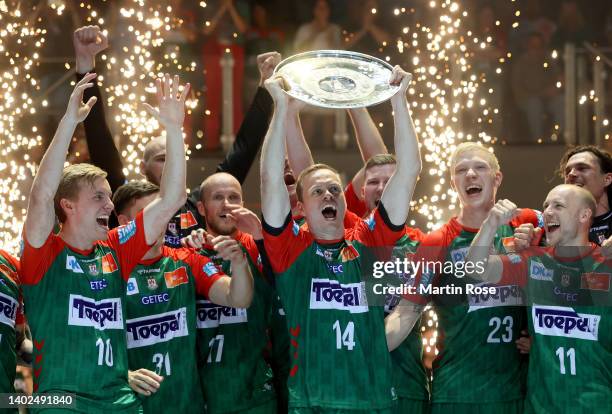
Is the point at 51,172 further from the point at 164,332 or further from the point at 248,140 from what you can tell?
the point at 248,140

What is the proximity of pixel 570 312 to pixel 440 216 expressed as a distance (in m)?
3.92

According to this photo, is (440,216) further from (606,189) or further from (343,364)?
(343,364)

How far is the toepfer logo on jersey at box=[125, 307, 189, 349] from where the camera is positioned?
5570mm

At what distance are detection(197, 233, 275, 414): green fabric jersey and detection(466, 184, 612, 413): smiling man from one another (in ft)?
4.05

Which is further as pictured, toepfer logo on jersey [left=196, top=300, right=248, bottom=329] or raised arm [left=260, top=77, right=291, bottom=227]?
toepfer logo on jersey [left=196, top=300, right=248, bottom=329]

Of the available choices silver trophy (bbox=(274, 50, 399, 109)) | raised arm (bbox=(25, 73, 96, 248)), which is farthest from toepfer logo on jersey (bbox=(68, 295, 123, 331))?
silver trophy (bbox=(274, 50, 399, 109))

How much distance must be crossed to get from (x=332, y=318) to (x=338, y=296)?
12 cm

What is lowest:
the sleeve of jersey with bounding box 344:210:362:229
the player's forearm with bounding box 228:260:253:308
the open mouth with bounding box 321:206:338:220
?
the player's forearm with bounding box 228:260:253:308

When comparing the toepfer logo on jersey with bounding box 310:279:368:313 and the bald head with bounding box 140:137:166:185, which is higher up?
the bald head with bounding box 140:137:166:185

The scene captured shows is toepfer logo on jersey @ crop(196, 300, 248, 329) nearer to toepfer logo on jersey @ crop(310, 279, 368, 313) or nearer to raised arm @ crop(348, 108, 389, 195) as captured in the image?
toepfer logo on jersey @ crop(310, 279, 368, 313)

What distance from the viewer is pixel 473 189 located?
5.82 metres

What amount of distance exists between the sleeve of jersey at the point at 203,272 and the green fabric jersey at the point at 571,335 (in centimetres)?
168

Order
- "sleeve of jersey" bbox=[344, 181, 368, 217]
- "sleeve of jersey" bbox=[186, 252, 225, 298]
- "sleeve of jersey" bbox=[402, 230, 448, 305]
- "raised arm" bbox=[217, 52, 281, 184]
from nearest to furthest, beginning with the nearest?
"sleeve of jersey" bbox=[402, 230, 448, 305] < "sleeve of jersey" bbox=[186, 252, 225, 298] < "raised arm" bbox=[217, 52, 281, 184] < "sleeve of jersey" bbox=[344, 181, 368, 217]

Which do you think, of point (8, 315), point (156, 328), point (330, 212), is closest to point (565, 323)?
point (330, 212)
